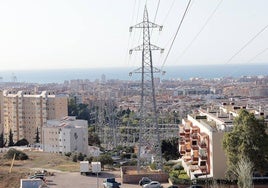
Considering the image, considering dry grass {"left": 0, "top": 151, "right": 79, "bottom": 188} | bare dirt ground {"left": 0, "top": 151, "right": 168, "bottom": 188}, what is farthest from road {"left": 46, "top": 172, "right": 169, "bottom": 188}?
dry grass {"left": 0, "top": 151, "right": 79, "bottom": 188}

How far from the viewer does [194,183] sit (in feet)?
67.6

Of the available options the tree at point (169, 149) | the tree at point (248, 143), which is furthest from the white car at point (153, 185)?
the tree at point (169, 149)

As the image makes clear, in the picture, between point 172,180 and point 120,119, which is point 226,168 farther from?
point 120,119

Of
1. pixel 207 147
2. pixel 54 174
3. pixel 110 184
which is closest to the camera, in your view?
pixel 110 184

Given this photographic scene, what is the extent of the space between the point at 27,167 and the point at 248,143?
14.0 meters

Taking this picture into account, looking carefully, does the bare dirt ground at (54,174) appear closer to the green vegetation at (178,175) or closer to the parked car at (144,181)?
the parked car at (144,181)

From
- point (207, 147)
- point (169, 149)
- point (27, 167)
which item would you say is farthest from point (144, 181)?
point (169, 149)

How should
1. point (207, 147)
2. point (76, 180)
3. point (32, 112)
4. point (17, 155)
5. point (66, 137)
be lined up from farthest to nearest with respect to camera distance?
point (32, 112), point (66, 137), point (17, 155), point (76, 180), point (207, 147)

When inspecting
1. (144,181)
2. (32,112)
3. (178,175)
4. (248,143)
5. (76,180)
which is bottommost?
(32,112)

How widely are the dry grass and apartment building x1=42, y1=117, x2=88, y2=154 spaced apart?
11.0 meters

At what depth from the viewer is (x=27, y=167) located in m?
29.0

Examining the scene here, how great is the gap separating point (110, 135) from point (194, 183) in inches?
1729

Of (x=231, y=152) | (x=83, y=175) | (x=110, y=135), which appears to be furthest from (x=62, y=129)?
(x=231, y=152)

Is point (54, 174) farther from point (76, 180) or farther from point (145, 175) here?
point (145, 175)
